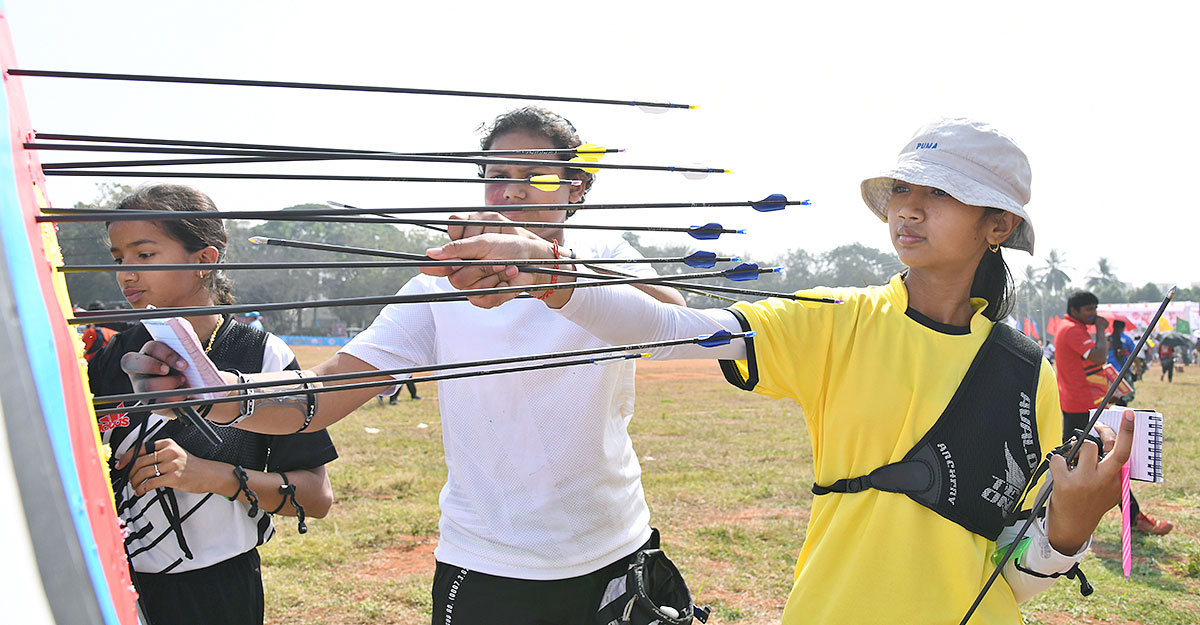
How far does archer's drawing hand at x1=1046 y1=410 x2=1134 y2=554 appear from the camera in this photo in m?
1.82

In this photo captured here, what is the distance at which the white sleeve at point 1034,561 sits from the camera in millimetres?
1886

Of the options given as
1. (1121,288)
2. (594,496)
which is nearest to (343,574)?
(594,496)

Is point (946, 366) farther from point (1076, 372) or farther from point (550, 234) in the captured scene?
point (1076, 372)

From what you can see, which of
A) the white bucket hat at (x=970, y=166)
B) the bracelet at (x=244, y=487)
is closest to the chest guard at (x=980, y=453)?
the white bucket hat at (x=970, y=166)

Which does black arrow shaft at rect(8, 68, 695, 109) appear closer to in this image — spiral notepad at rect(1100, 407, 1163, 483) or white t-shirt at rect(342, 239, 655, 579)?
white t-shirt at rect(342, 239, 655, 579)

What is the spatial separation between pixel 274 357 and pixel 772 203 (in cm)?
153

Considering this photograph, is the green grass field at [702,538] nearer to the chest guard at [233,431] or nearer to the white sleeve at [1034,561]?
the chest guard at [233,431]

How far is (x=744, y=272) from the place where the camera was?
1.63 metres

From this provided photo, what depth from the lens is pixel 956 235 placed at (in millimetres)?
2072

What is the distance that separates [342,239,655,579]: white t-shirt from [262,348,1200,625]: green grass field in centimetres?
299

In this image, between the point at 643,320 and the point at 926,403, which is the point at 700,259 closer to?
the point at 643,320

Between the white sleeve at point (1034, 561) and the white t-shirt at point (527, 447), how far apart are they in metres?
0.95

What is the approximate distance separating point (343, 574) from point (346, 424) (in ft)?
26.3

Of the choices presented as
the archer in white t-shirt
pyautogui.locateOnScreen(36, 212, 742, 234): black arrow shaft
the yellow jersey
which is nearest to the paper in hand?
pyautogui.locateOnScreen(36, 212, 742, 234): black arrow shaft
